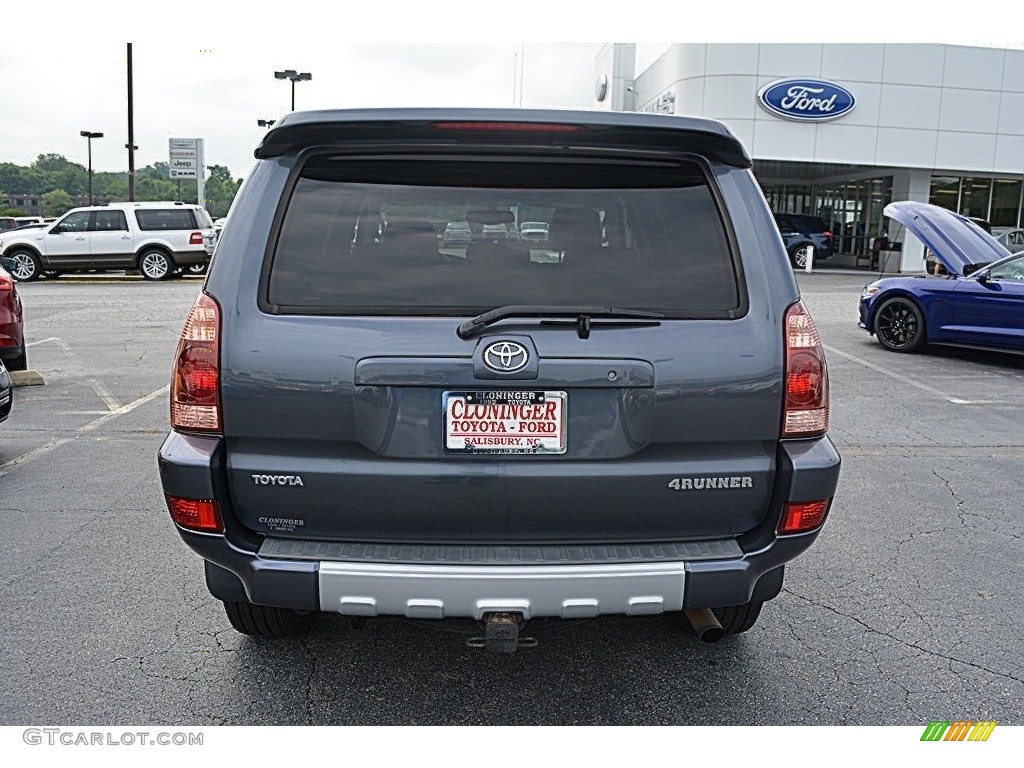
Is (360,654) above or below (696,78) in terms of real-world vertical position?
below

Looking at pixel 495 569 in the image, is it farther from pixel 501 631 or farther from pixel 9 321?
pixel 9 321

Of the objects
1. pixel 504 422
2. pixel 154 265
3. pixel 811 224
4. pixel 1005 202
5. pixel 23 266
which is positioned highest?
pixel 1005 202

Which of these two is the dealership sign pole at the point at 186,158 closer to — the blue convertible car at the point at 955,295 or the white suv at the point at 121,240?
the white suv at the point at 121,240

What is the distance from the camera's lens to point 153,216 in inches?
930

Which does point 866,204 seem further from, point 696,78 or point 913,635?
point 913,635

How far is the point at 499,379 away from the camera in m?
2.74

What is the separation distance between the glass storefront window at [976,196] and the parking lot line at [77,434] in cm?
3065

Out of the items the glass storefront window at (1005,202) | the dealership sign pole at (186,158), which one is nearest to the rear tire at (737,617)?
the glass storefront window at (1005,202)

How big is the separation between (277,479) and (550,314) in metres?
0.95

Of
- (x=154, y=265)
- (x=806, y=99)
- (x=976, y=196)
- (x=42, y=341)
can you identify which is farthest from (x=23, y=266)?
(x=976, y=196)

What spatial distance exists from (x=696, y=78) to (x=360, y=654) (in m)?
29.2

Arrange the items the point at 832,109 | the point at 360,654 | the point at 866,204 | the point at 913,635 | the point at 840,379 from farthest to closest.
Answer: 1. the point at 866,204
2. the point at 832,109
3. the point at 840,379
4. the point at 913,635
5. the point at 360,654

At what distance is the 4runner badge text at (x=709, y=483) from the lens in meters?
2.83

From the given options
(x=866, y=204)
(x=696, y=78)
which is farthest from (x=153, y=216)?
(x=866, y=204)
